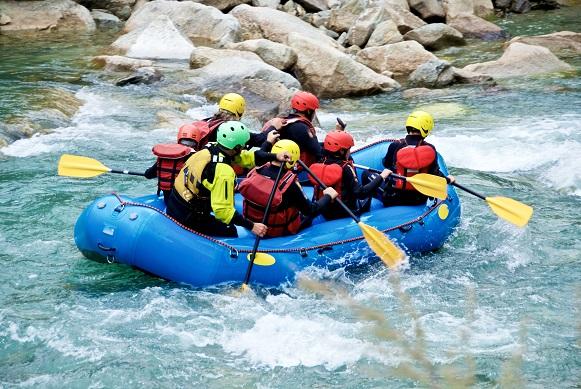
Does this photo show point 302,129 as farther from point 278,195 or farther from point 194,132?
point 278,195

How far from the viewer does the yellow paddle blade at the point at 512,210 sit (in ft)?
22.2

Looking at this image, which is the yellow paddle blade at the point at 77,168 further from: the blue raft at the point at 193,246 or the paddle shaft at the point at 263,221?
the paddle shaft at the point at 263,221

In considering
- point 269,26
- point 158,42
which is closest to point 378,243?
point 158,42

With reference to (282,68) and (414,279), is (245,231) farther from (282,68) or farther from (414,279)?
(282,68)

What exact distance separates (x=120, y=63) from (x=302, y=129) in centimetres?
739

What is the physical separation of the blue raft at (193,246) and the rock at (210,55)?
7.16 metres

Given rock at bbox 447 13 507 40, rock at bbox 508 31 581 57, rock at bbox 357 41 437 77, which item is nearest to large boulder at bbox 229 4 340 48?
rock at bbox 357 41 437 77

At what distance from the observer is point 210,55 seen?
44.0 feet

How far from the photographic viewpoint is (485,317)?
5.81m

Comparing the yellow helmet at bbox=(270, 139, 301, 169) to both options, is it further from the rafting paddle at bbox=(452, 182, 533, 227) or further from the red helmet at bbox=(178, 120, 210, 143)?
the rafting paddle at bbox=(452, 182, 533, 227)

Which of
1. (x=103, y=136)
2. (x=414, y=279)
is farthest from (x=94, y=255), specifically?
(x=103, y=136)

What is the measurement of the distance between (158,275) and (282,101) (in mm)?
6031

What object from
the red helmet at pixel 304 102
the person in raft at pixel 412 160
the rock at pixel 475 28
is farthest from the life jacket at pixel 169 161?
the rock at pixel 475 28

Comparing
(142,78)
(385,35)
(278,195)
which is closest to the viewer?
(278,195)
